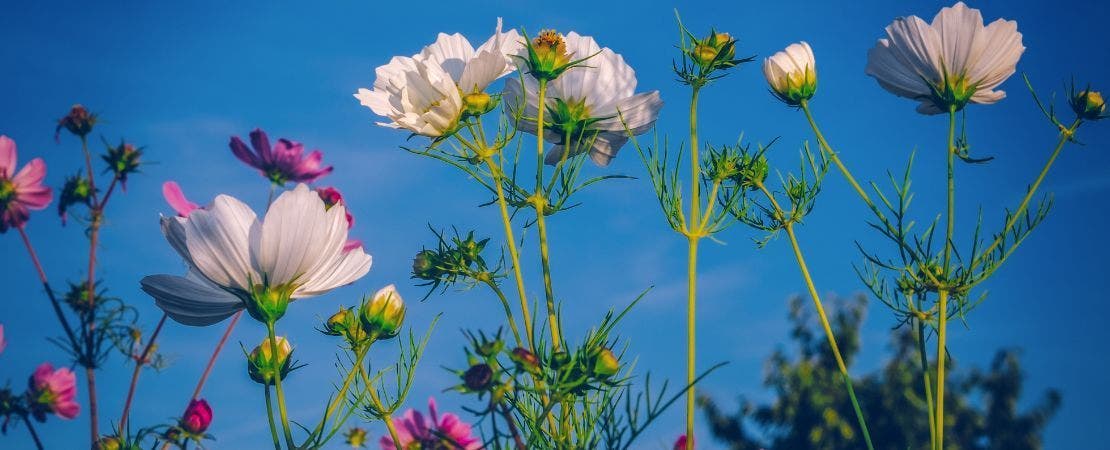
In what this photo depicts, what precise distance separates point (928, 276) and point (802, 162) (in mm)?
220

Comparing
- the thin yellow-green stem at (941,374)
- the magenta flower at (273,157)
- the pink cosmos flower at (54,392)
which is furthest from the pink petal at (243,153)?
the thin yellow-green stem at (941,374)

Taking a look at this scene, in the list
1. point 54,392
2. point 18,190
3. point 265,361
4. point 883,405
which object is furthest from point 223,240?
point 883,405

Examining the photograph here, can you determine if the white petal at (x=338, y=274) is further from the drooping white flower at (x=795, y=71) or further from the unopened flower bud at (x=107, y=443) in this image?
the drooping white flower at (x=795, y=71)

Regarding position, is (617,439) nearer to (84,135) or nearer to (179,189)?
(179,189)

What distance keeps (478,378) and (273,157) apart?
1.68 metres

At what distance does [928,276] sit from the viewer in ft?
3.46

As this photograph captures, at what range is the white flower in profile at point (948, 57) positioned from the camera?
1.11 metres

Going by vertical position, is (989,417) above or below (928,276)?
above

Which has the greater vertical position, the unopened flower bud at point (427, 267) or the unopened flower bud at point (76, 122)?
the unopened flower bud at point (76, 122)

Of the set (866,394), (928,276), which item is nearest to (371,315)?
(928,276)

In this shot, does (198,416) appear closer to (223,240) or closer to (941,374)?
(223,240)

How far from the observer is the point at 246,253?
87 centimetres

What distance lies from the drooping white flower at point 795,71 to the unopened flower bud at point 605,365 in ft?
1.63

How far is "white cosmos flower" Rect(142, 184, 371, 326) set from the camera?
852 millimetres
